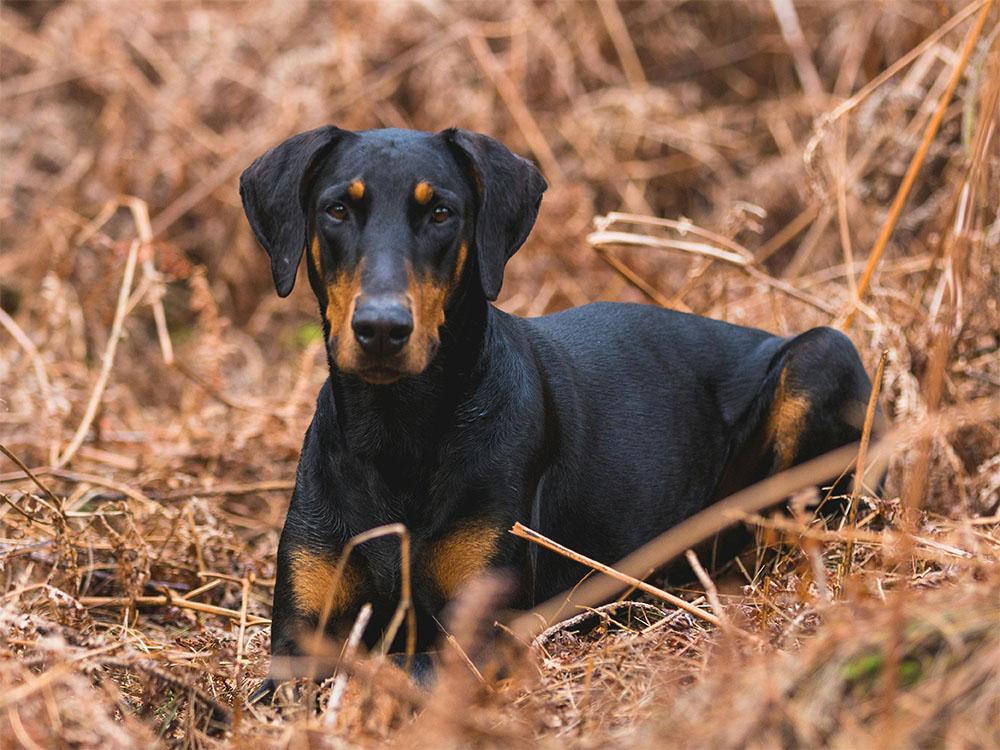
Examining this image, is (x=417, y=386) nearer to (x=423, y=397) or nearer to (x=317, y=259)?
(x=423, y=397)

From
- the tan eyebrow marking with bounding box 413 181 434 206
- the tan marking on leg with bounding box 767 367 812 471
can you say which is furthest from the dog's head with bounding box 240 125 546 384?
the tan marking on leg with bounding box 767 367 812 471

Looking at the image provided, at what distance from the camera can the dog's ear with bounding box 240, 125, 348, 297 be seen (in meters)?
3.90

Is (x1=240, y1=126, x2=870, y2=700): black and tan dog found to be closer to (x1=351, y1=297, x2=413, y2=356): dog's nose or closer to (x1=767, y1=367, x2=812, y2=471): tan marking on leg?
(x1=351, y1=297, x2=413, y2=356): dog's nose

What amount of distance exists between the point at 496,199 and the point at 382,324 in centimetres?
71

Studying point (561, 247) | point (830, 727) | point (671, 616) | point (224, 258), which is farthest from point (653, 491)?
point (224, 258)

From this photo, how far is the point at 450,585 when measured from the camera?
12.4 feet

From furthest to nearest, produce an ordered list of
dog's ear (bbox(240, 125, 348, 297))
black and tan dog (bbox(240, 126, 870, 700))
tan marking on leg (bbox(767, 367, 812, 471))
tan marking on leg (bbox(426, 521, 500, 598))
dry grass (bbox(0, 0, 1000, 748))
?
tan marking on leg (bbox(767, 367, 812, 471))
dog's ear (bbox(240, 125, 348, 297))
tan marking on leg (bbox(426, 521, 500, 598))
black and tan dog (bbox(240, 126, 870, 700))
dry grass (bbox(0, 0, 1000, 748))

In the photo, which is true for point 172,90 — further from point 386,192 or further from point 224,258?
point 386,192

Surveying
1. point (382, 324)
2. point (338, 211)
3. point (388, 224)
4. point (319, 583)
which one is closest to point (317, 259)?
point (338, 211)

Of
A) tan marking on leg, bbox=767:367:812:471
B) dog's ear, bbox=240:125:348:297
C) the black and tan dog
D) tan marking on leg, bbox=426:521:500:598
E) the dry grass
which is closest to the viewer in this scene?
the dry grass

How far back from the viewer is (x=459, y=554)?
379cm

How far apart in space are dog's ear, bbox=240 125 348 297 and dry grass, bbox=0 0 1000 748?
44.7 inches

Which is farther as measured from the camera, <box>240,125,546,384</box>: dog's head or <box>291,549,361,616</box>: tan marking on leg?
<box>291,549,361,616</box>: tan marking on leg

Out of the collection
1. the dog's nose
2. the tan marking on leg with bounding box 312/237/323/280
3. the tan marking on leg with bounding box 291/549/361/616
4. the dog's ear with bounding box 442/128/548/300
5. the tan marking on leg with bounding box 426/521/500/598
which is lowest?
the tan marking on leg with bounding box 291/549/361/616
